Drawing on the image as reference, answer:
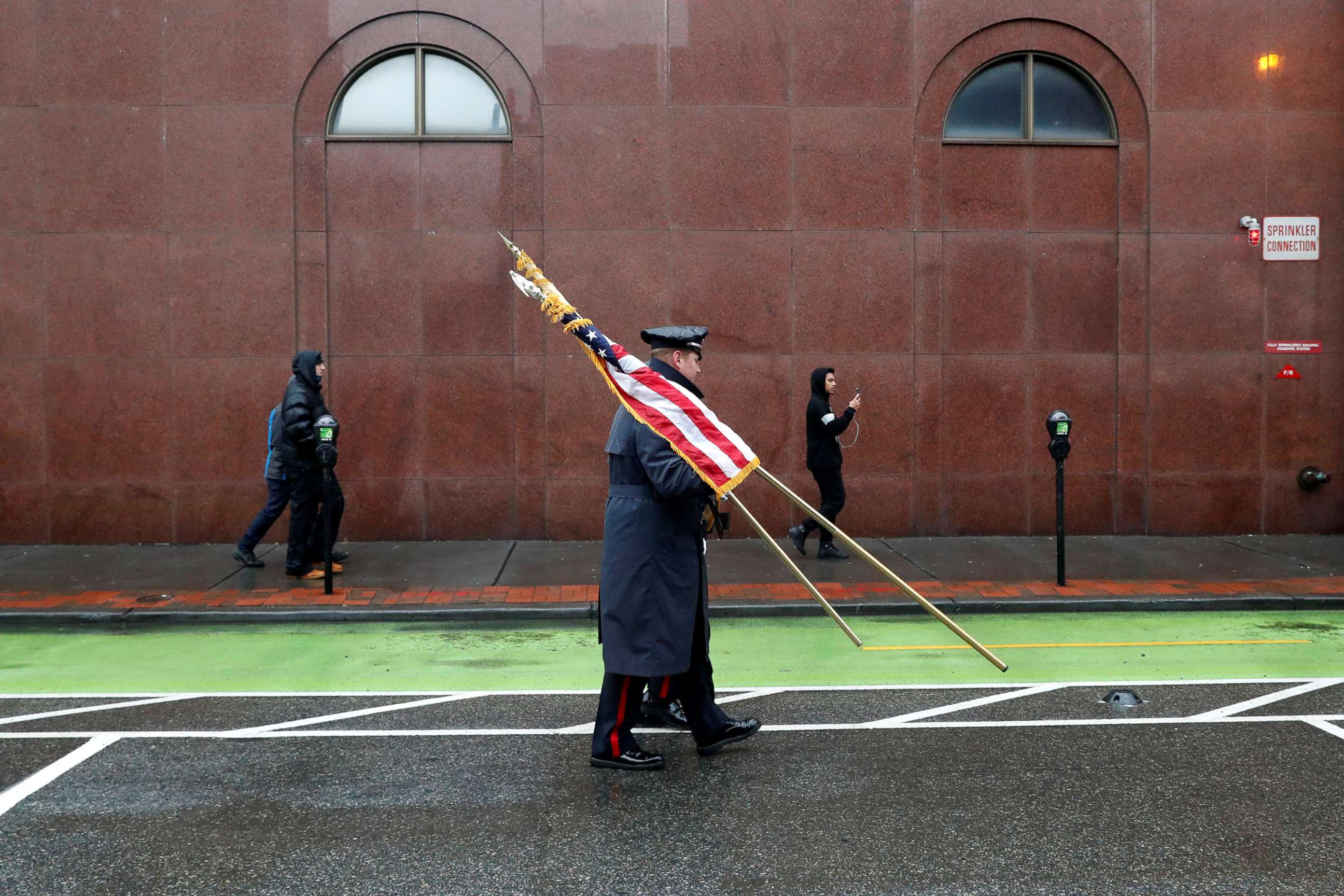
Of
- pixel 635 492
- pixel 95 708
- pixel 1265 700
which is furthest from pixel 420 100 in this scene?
pixel 1265 700

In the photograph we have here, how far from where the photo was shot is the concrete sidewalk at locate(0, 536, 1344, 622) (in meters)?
9.25

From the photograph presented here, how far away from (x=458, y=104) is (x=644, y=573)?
8457 mm

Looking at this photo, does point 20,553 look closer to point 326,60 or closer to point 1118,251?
point 326,60

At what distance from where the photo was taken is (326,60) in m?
12.5

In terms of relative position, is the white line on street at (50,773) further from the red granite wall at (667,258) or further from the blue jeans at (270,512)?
the red granite wall at (667,258)

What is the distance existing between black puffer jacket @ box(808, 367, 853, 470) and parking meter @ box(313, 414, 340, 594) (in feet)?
13.8

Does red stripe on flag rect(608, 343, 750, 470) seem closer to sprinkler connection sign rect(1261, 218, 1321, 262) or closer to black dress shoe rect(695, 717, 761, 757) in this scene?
black dress shoe rect(695, 717, 761, 757)

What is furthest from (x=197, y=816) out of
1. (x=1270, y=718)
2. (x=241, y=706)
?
(x=1270, y=718)

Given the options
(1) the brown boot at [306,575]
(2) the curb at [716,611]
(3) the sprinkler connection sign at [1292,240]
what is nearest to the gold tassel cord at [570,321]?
(2) the curb at [716,611]

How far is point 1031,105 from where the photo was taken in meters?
12.9

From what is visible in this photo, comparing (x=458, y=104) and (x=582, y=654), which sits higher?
(x=458, y=104)

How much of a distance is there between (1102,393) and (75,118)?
Result: 1090cm

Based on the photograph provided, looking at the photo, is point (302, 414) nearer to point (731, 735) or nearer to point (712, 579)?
point (712, 579)

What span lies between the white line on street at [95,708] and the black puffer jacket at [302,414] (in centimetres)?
359
